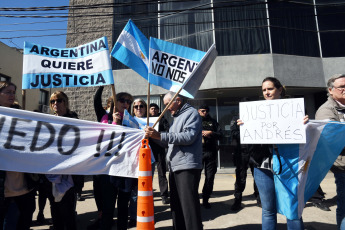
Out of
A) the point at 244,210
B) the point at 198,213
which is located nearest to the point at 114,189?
the point at 198,213

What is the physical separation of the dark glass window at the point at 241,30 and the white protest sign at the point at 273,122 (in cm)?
736

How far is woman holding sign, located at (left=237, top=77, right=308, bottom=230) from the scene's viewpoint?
7.32ft

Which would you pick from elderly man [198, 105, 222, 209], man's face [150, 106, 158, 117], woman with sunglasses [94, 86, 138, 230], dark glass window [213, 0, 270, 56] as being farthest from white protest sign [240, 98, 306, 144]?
dark glass window [213, 0, 270, 56]

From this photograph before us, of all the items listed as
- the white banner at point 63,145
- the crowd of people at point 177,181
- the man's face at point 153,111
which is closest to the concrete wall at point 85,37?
the man's face at point 153,111

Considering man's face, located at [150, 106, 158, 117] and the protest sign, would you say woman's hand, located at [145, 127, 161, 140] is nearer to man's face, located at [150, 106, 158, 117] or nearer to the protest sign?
the protest sign

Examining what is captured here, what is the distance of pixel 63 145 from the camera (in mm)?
2445

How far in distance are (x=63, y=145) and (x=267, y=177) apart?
2.35 metres

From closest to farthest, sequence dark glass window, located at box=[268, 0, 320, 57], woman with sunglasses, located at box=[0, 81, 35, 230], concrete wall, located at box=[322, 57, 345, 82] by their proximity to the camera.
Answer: woman with sunglasses, located at box=[0, 81, 35, 230] < dark glass window, located at box=[268, 0, 320, 57] < concrete wall, located at box=[322, 57, 345, 82]

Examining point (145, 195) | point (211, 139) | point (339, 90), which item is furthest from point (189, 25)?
point (145, 195)

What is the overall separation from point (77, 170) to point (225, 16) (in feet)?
30.8

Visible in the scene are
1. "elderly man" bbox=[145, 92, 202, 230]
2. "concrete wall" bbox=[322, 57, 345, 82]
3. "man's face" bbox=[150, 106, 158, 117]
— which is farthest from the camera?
"concrete wall" bbox=[322, 57, 345, 82]

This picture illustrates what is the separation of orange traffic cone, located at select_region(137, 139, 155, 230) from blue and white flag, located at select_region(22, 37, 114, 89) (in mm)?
1180

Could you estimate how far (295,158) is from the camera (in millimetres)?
2215

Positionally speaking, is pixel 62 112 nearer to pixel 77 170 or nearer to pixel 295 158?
pixel 77 170
